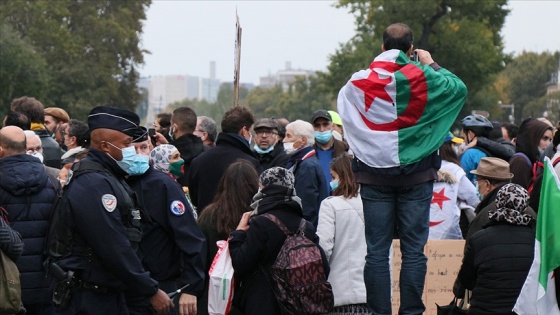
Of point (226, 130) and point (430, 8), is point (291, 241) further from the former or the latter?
point (430, 8)

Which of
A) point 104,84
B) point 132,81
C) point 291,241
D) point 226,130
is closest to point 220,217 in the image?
point 291,241

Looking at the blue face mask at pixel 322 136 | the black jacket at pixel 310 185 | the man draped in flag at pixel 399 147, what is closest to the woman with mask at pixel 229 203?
the man draped in flag at pixel 399 147

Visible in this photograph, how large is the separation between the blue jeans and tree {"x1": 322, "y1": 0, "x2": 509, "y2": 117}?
5803 cm

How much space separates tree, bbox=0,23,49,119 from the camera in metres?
60.0

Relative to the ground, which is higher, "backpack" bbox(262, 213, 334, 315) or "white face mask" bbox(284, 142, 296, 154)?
"white face mask" bbox(284, 142, 296, 154)

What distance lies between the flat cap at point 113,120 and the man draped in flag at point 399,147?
5.06 feet

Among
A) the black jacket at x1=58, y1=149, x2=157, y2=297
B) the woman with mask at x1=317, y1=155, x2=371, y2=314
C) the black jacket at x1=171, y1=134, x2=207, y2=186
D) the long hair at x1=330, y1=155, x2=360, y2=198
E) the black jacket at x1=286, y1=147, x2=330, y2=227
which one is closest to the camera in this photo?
the black jacket at x1=58, y1=149, x2=157, y2=297

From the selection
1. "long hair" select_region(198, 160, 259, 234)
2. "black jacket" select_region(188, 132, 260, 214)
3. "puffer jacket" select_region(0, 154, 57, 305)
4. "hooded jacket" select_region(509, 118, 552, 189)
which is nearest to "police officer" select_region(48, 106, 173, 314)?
"long hair" select_region(198, 160, 259, 234)

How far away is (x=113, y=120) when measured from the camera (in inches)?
278

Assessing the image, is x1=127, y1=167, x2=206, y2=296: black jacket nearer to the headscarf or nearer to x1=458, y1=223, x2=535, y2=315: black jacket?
the headscarf

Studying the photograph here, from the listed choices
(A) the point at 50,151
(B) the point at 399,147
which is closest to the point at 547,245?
(B) the point at 399,147

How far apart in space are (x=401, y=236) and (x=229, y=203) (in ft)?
4.33

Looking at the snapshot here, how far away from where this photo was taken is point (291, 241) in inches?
298

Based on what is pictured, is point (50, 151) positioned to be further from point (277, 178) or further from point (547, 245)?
point (547, 245)
